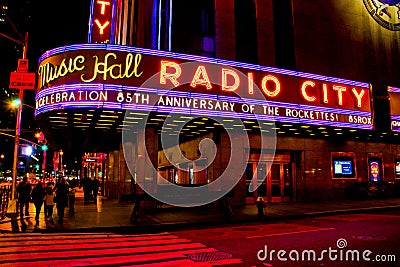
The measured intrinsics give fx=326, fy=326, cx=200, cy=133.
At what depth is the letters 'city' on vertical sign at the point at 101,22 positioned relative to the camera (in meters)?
16.8

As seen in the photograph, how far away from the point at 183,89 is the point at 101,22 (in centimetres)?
617

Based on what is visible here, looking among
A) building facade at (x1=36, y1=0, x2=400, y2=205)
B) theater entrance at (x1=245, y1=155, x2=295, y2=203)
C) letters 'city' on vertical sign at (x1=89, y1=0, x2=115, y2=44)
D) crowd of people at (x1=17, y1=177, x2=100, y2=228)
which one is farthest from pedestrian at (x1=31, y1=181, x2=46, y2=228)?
theater entrance at (x1=245, y1=155, x2=295, y2=203)

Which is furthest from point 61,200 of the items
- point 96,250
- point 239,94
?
point 239,94

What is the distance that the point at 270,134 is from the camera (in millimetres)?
20438

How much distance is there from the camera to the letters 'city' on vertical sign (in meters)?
16.8

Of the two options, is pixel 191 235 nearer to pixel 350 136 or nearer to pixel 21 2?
pixel 350 136

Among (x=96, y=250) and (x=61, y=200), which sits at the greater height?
(x=61, y=200)

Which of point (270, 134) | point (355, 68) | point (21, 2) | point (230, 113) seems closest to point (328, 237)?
point (230, 113)

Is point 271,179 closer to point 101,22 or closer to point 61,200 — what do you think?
point 61,200

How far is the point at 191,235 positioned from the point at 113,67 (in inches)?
309

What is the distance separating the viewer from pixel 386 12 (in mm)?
27141

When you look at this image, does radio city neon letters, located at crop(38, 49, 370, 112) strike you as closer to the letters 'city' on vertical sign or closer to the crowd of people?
the letters 'city' on vertical sign

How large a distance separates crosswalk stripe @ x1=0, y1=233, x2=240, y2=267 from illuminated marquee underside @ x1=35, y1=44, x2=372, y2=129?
222 inches

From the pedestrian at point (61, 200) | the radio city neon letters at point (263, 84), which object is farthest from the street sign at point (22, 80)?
the radio city neon letters at point (263, 84)
